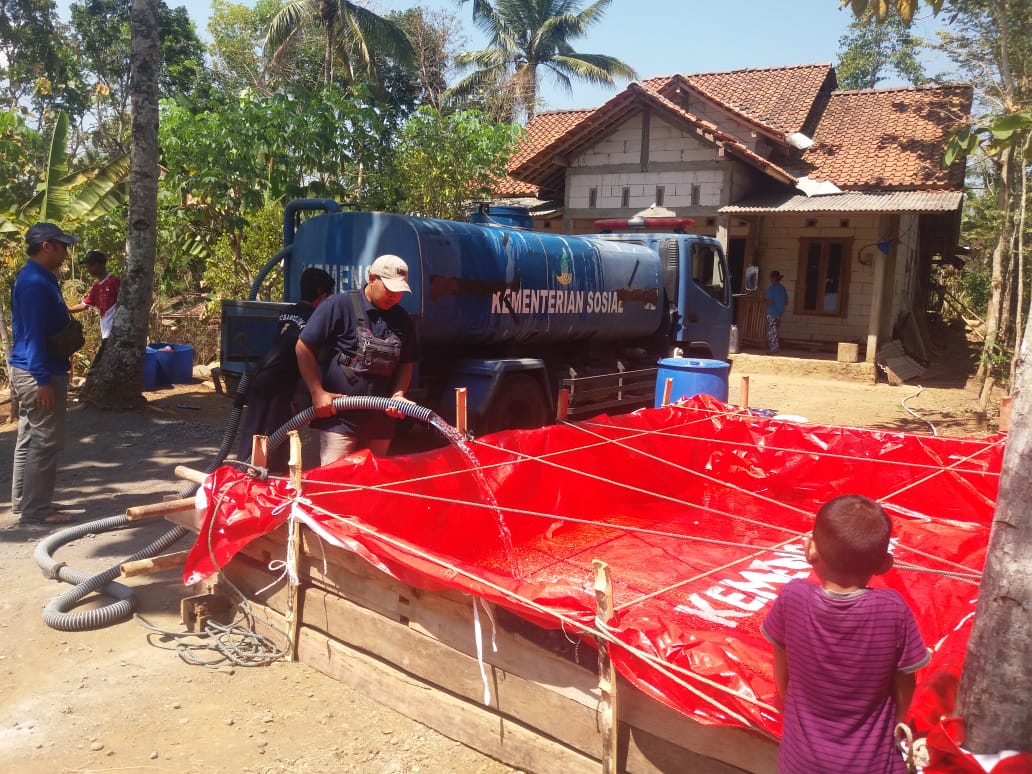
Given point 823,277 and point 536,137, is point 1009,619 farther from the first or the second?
point 536,137

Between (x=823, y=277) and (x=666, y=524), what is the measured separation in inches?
516

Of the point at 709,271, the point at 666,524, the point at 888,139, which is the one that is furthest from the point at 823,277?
the point at 666,524

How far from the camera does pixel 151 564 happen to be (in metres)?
4.08

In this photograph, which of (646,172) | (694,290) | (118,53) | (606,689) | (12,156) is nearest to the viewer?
(606,689)

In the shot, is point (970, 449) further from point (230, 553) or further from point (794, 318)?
point (794, 318)

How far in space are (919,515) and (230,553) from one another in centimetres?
388

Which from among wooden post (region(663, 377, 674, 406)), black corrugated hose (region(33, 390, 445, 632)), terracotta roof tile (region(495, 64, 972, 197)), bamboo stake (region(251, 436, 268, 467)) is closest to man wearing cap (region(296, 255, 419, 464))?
black corrugated hose (region(33, 390, 445, 632))

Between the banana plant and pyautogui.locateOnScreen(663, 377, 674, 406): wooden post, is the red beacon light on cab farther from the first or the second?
the banana plant

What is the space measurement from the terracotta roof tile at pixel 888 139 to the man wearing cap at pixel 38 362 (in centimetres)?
1440

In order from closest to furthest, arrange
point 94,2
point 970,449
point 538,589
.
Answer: point 538,589
point 970,449
point 94,2

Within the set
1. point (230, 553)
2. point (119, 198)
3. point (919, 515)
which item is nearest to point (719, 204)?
point (119, 198)

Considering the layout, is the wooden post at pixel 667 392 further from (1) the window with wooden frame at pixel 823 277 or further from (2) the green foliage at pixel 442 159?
(1) the window with wooden frame at pixel 823 277

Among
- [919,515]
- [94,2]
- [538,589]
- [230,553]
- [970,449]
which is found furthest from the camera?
[94,2]

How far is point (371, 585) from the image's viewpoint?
3461 mm
